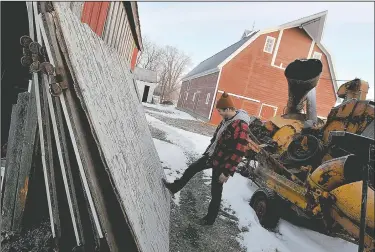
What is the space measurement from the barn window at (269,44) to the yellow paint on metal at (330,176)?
19.4 meters

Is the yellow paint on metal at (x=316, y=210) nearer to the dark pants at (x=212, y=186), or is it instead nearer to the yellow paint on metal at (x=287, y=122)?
the dark pants at (x=212, y=186)

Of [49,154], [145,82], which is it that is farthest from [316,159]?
[145,82]

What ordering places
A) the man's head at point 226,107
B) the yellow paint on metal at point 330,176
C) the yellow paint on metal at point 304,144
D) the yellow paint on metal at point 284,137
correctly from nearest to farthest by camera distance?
1. the yellow paint on metal at point 330,176
2. the man's head at point 226,107
3. the yellow paint on metal at point 304,144
4. the yellow paint on metal at point 284,137

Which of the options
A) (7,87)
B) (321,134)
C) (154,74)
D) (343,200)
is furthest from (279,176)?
(154,74)

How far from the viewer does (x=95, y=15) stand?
326cm

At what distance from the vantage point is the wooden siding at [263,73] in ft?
69.6

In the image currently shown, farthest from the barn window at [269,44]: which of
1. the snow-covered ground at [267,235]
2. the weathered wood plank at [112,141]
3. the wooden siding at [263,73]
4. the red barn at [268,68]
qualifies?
the weathered wood plank at [112,141]

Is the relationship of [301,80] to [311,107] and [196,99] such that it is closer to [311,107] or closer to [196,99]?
[311,107]

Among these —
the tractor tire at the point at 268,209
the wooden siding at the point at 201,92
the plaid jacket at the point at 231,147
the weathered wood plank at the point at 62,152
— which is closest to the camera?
the weathered wood plank at the point at 62,152

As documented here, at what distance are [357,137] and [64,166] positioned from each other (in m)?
2.28

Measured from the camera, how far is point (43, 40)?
184cm

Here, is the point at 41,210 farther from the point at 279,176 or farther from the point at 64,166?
the point at 279,176

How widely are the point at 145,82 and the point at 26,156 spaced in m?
32.8

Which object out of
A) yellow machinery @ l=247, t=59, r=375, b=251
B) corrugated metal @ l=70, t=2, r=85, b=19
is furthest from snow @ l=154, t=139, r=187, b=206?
corrugated metal @ l=70, t=2, r=85, b=19
